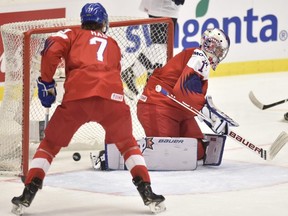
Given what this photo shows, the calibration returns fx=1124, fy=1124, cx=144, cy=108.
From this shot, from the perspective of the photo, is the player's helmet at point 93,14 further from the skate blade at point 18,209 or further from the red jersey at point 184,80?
the red jersey at point 184,80

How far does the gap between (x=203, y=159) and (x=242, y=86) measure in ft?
12.9

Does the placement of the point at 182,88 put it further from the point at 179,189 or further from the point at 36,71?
the point at 36,71

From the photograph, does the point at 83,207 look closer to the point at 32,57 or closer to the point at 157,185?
the point at 157,185

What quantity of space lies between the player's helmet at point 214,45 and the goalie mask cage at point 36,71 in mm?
468

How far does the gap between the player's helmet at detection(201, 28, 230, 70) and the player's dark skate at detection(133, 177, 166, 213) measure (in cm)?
145

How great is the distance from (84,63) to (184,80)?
1.22 metres

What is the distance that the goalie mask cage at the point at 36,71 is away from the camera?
20.2ft

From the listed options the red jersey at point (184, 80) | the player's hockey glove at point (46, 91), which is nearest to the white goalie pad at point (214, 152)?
the red jersey at point (184, 80)

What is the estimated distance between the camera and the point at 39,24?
681 cm

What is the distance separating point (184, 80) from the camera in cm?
634

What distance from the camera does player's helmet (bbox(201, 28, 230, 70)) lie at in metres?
6.46

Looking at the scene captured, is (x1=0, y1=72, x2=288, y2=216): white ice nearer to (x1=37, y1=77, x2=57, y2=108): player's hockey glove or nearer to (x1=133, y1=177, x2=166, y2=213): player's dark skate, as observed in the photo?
(x1=133, y1=177, x2=166, y2=213): player's dark skate

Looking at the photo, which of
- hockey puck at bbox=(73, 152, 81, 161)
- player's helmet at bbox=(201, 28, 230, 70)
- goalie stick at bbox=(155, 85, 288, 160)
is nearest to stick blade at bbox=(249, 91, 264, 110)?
goalie stick at bbox=(155, 85, 288, 160)

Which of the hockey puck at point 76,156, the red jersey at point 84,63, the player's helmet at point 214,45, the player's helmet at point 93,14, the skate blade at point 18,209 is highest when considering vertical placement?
the player's helmet at point 93,14
